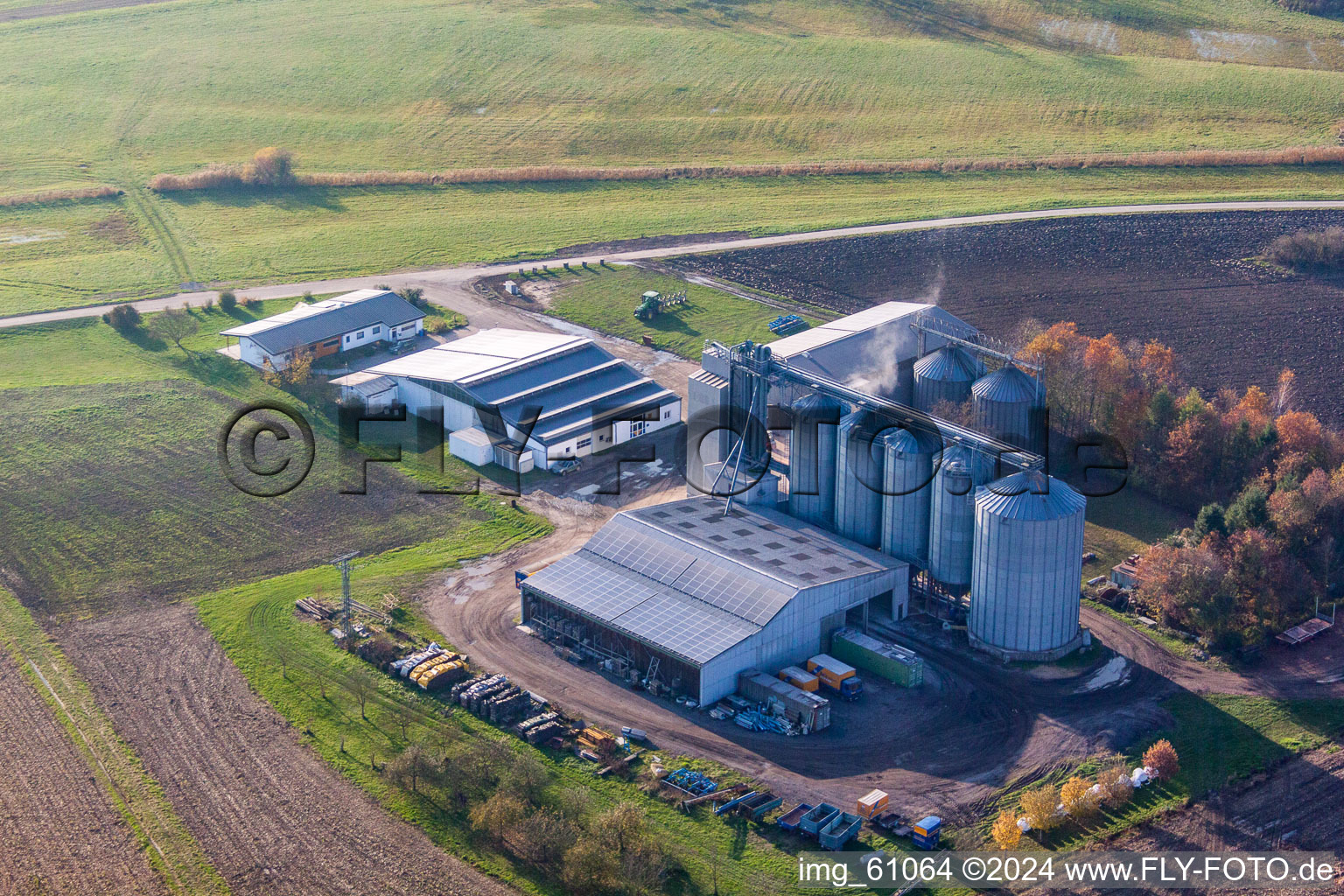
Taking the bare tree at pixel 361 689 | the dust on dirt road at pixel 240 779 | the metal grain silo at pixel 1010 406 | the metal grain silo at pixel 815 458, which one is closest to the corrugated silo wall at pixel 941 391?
the metal grain silo at pixel 1010 406

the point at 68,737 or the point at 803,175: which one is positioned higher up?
the point at 803,175

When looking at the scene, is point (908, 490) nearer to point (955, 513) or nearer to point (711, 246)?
point (955, 513)

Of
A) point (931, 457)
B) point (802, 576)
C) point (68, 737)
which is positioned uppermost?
point (931, 457)

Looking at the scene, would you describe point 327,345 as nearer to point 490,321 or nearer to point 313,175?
point 490,321

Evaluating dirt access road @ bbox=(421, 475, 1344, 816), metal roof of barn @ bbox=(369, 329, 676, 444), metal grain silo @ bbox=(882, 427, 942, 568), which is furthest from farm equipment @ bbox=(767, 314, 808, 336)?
dirt access road @ bbox=(421, 475, 1344, 816)

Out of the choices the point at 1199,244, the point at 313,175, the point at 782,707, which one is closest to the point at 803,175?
the point at 1199,244

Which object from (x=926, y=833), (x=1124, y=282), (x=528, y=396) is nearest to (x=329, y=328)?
(x=528, y=396)

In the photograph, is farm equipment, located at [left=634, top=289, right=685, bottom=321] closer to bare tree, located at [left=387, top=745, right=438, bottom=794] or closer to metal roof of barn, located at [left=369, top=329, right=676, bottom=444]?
metal roof of barn, located at [left=369, top=329, right=676, bottom=444]
